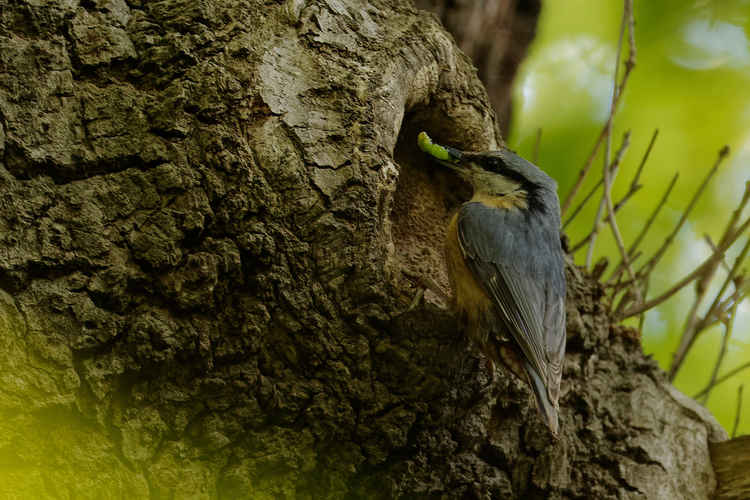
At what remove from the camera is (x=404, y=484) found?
2.24 metres

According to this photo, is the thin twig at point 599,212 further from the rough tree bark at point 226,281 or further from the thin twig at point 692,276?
the rough tree bark at point 226,281

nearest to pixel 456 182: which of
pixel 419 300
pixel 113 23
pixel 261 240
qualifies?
pixel 419 300

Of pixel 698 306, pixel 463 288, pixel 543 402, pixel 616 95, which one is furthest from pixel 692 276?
pixel 543 402

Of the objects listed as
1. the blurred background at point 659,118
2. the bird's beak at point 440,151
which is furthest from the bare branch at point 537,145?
the bird's beak at point 440,151

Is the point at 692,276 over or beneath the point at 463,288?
over

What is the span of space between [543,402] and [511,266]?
0.65m

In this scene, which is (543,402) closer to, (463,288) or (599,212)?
(463,288)

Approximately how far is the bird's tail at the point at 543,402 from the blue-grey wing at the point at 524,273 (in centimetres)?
3

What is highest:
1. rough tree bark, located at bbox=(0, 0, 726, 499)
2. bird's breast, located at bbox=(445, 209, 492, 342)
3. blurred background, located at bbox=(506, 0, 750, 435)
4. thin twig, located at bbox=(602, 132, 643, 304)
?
blurred background, located at bbox=(506, 0, 750, 435)

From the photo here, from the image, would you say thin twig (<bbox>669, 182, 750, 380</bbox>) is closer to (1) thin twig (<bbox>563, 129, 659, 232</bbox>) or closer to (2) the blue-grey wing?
(1) thin twig (<bbox>563, 129, 659, 232</bbox>)

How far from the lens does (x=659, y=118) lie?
3807 millimetres

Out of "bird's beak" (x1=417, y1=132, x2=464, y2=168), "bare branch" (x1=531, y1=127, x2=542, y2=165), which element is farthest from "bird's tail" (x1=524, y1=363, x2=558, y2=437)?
"bare branch" (x1=531, y1=127, x2=542, y2=165)

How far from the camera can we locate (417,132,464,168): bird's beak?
9.45ft

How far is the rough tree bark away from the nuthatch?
14cm
